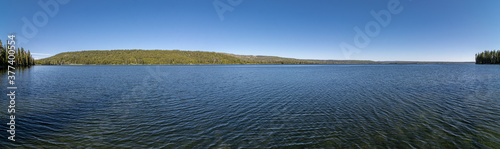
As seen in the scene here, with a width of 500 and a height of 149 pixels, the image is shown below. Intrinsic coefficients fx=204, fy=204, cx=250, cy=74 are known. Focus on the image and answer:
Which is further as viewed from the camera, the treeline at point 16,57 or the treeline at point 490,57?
the treeline at point 490,57

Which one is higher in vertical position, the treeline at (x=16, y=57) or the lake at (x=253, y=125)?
the treeline at (x=16, y=57)

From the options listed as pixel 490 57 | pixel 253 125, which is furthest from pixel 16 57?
pixel 490 57

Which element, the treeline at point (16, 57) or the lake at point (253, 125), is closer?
the lake at point (253, 125)

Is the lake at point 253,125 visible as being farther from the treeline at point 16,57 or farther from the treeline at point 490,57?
the treeline at point 490,57

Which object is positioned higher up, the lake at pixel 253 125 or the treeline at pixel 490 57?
the treeline at pixel 490 57

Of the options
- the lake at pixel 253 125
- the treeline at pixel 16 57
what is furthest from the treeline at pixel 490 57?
the treeline at pixel 16 57

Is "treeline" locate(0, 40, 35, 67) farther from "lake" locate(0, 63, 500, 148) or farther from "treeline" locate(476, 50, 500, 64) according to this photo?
"treeline" locate(476, 50, 500, 64)

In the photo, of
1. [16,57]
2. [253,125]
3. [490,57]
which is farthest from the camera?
[490,57]

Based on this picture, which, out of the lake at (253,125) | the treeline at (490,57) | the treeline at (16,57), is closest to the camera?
the lake at (253,125)

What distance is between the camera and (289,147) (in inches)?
354

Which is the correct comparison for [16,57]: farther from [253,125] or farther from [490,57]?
[490,57]

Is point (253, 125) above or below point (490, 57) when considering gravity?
below

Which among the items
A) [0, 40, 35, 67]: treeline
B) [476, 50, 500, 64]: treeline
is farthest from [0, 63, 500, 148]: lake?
[476, 50, 500, 64]: treeline

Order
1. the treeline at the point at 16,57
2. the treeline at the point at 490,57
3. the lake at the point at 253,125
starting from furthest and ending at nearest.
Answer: the treeline at the point at 490,57 → the treeline at the point at 16,57 → the lake at the point at 253,125
